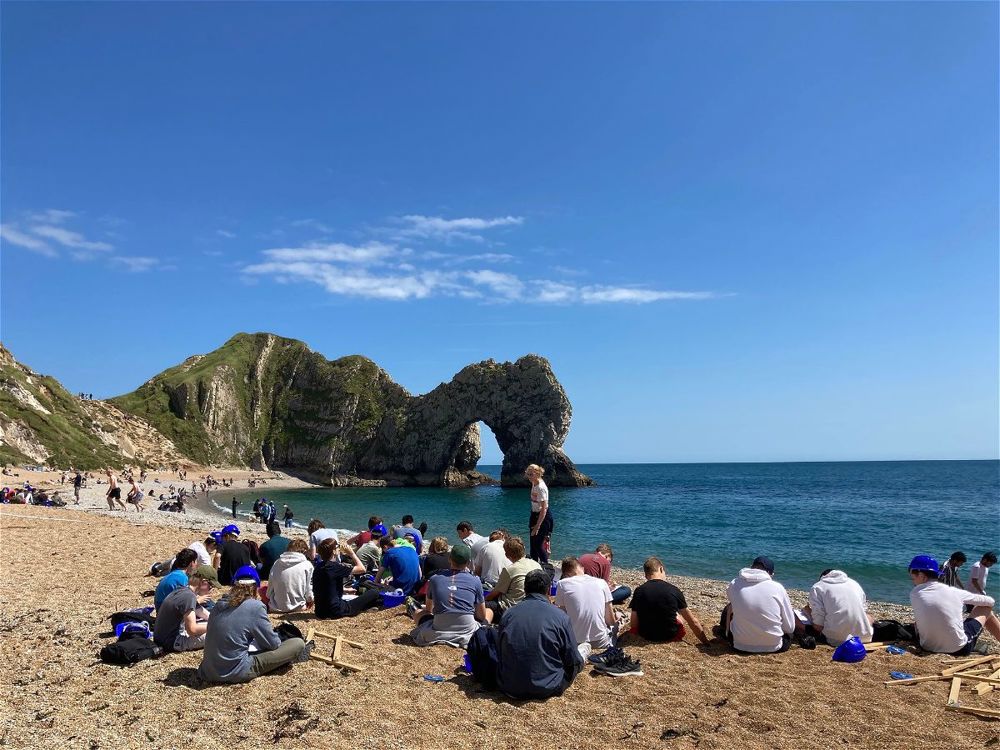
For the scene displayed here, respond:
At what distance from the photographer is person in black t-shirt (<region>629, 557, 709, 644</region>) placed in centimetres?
861

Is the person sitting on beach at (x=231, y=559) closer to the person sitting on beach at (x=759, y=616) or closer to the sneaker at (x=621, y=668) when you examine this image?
the sneaker at (x=621, y=668)

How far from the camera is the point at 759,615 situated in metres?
8.07

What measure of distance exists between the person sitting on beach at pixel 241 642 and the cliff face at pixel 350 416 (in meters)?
82.9

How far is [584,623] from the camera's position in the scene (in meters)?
7.80

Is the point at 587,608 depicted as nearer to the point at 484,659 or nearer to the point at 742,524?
the point at 484,659

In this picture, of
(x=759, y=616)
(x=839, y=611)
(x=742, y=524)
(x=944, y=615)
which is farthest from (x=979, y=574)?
(x=742, y=524)

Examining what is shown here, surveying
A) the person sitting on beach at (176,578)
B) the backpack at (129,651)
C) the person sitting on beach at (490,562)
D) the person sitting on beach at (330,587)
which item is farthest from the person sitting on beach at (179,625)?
the person sitting on beach at (490,562)

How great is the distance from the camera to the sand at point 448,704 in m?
5.48

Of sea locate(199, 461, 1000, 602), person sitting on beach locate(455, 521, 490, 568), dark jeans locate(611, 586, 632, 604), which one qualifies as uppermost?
person sitting on beach locate(455, 521, 490, 568)

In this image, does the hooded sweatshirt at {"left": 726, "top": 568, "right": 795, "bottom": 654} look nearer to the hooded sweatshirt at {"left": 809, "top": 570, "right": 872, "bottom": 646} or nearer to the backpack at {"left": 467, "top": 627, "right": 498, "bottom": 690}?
the hooded sweatshirt at {"left": 809, "top": 570, "right": 872, "bottom": 646}

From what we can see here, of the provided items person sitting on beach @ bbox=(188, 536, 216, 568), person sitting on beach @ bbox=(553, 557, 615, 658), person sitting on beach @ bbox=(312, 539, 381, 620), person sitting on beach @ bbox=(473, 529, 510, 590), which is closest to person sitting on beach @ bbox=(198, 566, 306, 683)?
person sitting on beach @ bbox=(312, 539, 381, 620)

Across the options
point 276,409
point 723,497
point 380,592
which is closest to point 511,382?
point 723,497

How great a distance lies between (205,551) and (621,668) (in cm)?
920

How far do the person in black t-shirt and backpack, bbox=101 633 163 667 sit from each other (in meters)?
6.81
